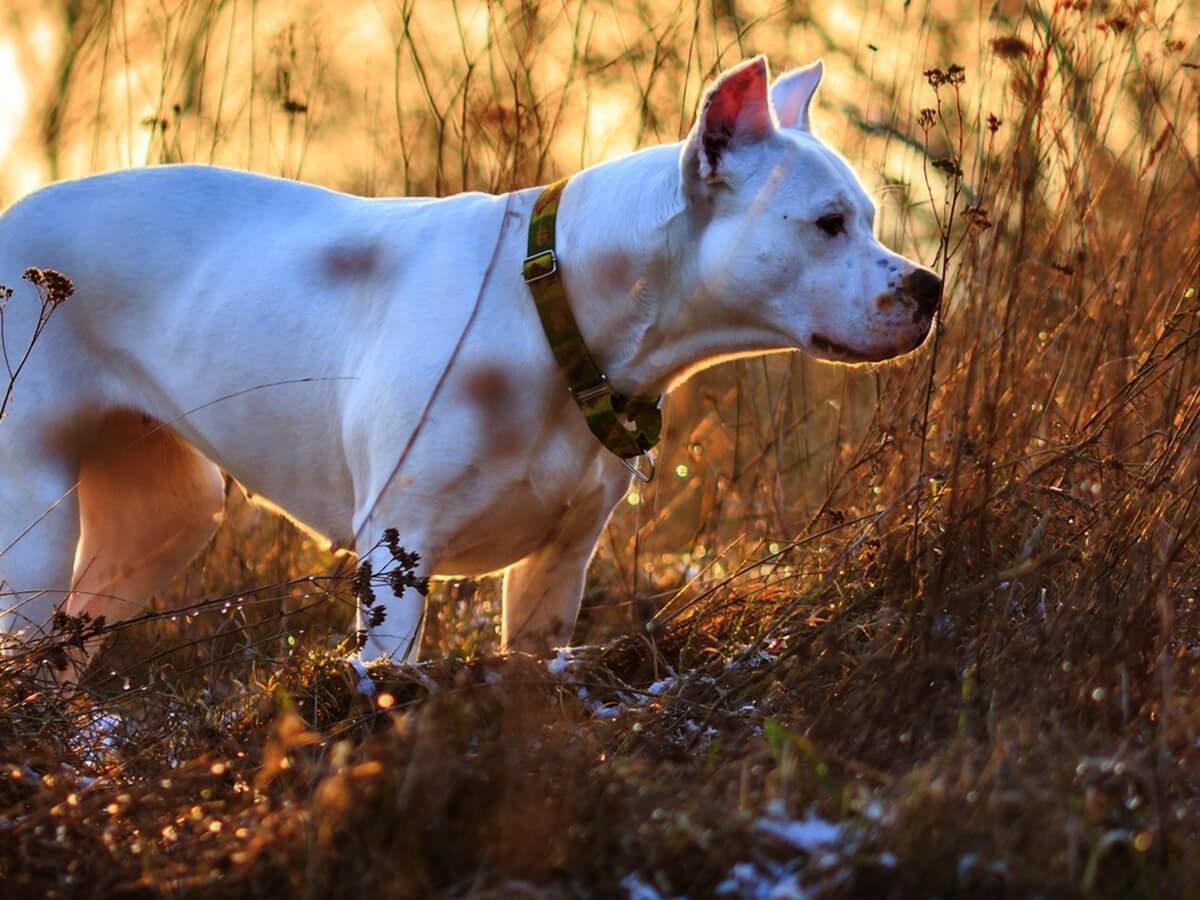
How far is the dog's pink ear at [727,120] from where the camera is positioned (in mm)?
3178

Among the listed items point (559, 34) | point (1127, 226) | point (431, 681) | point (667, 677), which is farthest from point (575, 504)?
point (1127, 226)

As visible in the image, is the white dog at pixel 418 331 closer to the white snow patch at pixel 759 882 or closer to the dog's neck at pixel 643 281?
the dog's neck at pixel 643 281

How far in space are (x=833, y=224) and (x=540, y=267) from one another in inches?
23.8

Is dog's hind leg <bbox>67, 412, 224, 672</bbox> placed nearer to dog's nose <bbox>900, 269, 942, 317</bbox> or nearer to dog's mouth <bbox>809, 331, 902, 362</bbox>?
dog's mouth <bbox>809, 331, 902, 362</bbox>

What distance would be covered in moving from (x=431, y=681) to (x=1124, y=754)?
120 centimetres

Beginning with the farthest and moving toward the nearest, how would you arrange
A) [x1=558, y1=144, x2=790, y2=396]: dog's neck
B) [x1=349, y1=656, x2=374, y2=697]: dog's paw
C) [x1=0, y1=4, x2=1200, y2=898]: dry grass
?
[x1=558, y1=144, x2=790, y2=396]: dog's neck, [x1=349, y1=656, x2=374, y2=697]: dog's paw, [x1=0, y1=4, x2=1200, y2=898]: dry grass

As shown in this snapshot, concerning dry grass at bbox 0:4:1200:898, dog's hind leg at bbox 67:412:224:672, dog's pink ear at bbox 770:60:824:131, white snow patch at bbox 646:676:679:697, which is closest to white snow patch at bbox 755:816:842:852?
dry grass at bbox 0:4:1200:898

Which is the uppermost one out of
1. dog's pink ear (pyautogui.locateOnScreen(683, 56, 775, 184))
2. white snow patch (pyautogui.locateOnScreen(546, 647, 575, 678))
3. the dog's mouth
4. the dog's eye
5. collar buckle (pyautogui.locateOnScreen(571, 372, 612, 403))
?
dog's pink ear (pyautogui.locateOnScreen(683, 56, 775, 184))

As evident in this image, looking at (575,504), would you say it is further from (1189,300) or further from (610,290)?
(1189,300)

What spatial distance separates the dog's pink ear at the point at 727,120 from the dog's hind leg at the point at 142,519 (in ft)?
5.45

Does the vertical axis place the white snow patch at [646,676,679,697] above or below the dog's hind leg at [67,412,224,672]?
below

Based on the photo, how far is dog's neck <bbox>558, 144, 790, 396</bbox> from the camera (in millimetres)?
3316

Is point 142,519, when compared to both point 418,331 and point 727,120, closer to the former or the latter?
point 418,331

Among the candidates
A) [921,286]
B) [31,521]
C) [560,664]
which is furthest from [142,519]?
[921,286]
